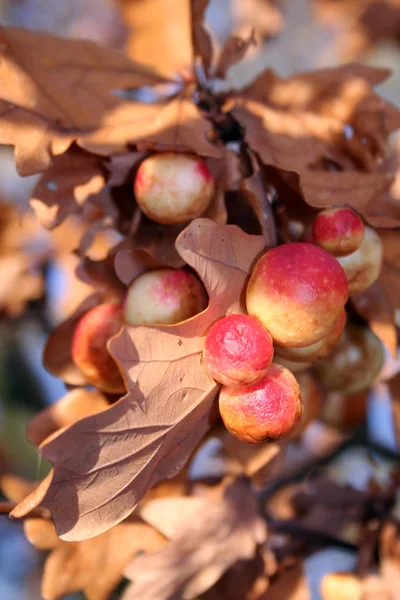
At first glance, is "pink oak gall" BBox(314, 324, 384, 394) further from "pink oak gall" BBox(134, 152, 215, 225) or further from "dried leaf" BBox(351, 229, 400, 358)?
"pink oak gall" BBox(134, 152, 215, 225)

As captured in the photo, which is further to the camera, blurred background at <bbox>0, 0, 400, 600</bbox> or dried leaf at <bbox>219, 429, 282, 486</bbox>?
blurred background at <bbox>0, 0, 400, 600</bbox>

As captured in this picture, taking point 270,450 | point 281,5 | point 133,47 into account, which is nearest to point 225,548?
point 270,450

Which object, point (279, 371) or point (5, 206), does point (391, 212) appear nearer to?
point (279, 371)

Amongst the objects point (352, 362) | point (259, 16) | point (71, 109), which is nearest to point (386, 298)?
point (352, 362)

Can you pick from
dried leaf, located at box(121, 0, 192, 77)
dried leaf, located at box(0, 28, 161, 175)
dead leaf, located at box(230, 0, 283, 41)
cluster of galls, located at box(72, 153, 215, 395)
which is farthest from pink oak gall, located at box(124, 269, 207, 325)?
dead leaf, located at box(230, 0, 283, 41)

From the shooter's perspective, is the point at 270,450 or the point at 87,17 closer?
the point at 270,450

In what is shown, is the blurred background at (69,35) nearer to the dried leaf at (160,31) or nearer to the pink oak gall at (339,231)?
the dried leaf at (160,31)
